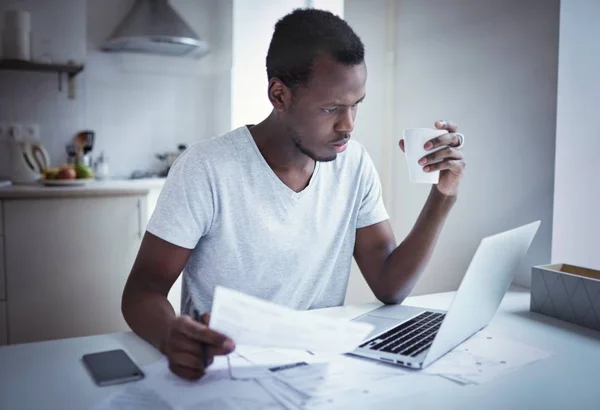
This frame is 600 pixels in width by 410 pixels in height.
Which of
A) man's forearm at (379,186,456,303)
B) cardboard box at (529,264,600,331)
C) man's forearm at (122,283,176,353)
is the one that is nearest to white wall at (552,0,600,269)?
cardboard box at (529,264,600,331)

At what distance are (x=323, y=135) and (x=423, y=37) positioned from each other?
874mm

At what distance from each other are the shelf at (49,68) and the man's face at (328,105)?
2132mm

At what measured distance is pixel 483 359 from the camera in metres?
0.80

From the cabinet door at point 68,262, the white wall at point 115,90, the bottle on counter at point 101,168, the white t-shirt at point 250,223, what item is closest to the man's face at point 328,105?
the white t-shirt at point 250,223

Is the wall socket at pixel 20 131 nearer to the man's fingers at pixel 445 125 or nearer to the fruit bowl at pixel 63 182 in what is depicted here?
the fruit bowl at pixel 63 182

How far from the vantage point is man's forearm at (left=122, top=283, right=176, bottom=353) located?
2.74 feet

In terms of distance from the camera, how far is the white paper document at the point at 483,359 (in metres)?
0.74

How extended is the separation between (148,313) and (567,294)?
734mm

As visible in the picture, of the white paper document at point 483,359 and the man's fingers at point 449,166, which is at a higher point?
the man's fingers at point 449,166

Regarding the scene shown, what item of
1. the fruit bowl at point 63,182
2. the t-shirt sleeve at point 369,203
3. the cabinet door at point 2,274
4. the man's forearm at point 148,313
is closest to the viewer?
the man's forearm at point 148,313

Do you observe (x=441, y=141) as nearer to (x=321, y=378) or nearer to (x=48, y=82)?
(x=321, y=378)

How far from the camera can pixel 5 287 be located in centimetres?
229

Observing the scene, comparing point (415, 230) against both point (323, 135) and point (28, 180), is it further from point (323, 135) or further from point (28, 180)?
point (28, 180)

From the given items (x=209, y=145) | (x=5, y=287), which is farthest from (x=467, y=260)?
(x=5, y=287)
